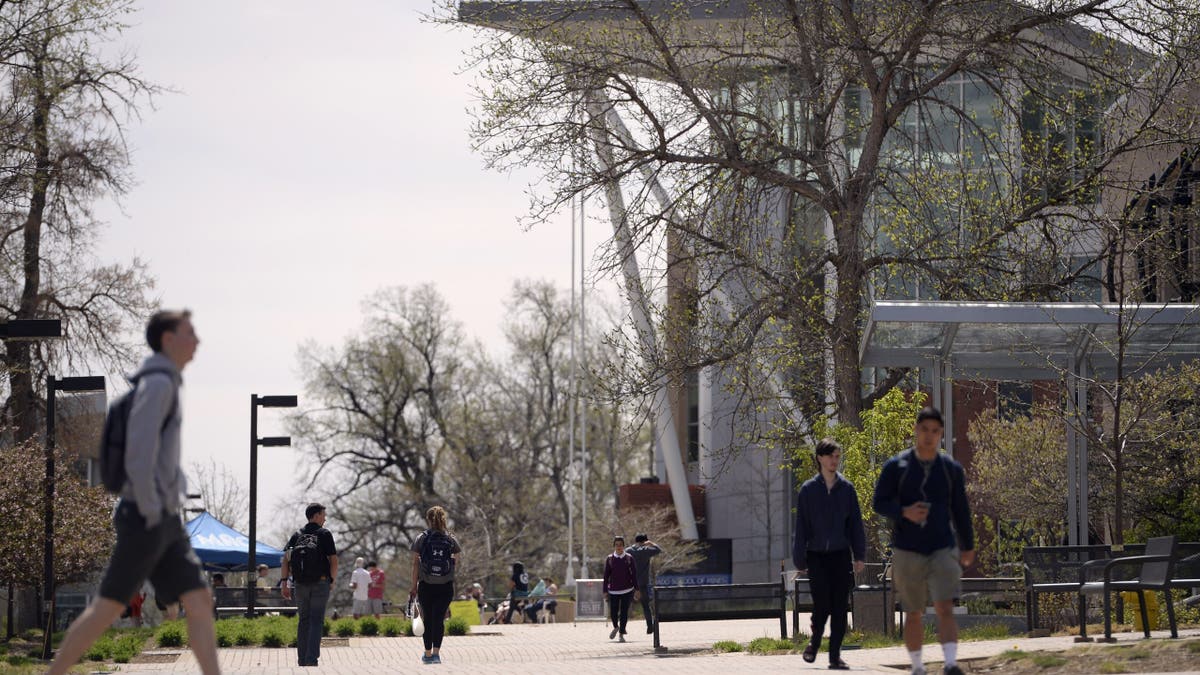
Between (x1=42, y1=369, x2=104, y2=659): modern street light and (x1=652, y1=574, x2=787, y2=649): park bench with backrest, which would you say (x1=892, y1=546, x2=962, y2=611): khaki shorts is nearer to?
(x1=652, y1=574, x2=787, y2=649): park bench with backrest

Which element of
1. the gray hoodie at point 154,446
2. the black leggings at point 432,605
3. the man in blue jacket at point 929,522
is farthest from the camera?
the black leggings at point 432,605

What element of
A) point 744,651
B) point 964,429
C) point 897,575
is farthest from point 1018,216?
point 964,429

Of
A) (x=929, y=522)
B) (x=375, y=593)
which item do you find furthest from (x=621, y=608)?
(x=929, y=522)

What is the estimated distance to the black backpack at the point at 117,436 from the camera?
845cm

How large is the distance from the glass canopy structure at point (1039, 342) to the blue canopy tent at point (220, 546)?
18399mm

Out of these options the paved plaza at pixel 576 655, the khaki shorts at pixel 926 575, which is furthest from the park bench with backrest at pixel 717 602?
the khaki shorts at pixel 926 575

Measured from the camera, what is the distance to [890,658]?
1425 cm

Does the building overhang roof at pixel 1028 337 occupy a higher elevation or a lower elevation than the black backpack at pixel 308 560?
higher

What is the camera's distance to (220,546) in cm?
3753

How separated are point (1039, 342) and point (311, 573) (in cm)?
865

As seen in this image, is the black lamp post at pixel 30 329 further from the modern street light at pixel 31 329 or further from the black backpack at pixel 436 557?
the black backpack at pixel 436 557

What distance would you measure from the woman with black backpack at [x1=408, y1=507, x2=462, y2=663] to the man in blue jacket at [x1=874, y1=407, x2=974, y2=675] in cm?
788

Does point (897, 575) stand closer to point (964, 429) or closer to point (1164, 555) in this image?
point (1164, 555)

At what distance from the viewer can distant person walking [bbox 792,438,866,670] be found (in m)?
13.3
